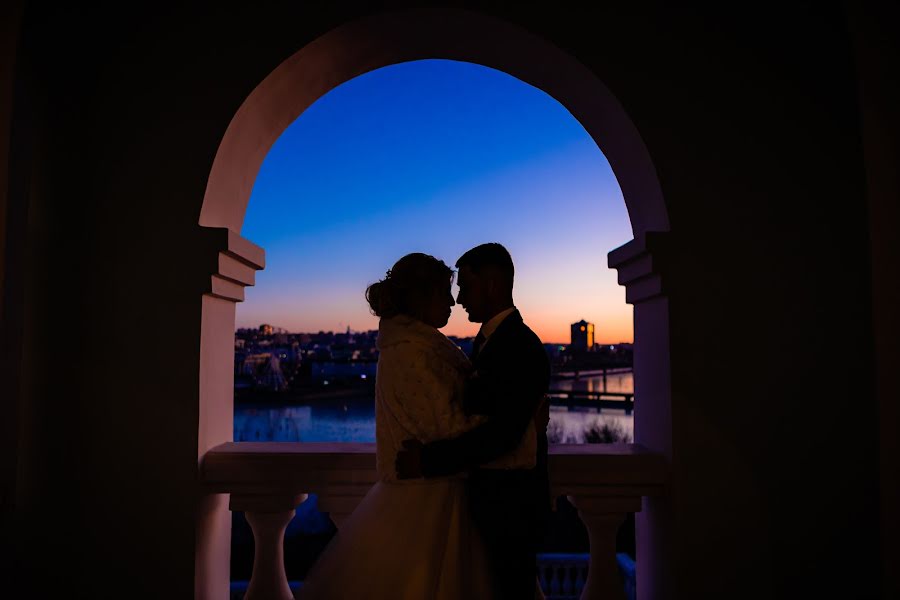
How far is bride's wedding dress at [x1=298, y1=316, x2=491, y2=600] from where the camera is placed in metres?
1.52

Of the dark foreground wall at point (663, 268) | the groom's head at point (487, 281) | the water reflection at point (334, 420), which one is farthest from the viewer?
the water reflection at point (334, 420)

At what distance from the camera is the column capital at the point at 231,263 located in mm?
2012

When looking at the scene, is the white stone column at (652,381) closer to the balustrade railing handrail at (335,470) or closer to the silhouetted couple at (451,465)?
the balustrade railing handrail at (335,470)

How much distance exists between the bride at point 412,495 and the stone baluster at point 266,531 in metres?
0.48

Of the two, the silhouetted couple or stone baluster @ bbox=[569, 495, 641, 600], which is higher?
the silhouetted couple

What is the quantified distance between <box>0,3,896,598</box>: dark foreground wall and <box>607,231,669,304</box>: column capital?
60mm

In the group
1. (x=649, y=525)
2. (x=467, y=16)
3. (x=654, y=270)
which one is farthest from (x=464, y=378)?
(x=467, y=16)

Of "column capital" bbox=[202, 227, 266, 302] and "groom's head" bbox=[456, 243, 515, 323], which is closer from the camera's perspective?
"groom's head" bbox=[456, 243, 515, 323]

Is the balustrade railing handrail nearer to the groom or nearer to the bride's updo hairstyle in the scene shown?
the groom

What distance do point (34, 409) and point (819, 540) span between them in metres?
3.07

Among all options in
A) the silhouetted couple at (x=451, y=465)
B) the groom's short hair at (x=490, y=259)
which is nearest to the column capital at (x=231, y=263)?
the silhouetted couple at (x=451, y=465)

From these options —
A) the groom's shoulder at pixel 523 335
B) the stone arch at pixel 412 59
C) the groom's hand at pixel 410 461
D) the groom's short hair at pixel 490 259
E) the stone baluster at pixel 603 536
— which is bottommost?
the stone baluster at pixel 603 536

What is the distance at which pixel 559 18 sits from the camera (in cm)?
209

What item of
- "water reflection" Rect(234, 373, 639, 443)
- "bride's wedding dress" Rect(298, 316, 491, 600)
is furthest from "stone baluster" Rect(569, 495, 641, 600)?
"water reflection" Rect(234, 373, 639, 443)
